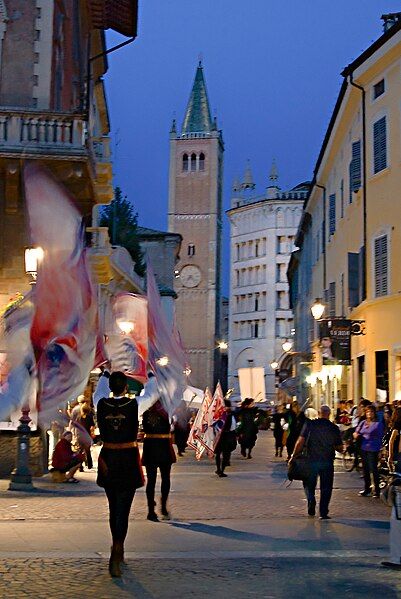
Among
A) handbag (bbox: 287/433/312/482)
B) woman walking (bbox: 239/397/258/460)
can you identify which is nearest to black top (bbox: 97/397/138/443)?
handbag (bbox: 287/433/312/482)

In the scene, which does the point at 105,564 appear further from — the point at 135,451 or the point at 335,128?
the point at 335,128

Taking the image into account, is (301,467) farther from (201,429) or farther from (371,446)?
(201,429)

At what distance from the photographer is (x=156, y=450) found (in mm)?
13797

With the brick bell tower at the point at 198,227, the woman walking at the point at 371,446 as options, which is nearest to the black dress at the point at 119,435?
the woman walking at the point at 371,446

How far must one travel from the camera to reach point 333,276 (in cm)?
3816

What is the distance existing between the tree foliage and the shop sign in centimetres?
3371

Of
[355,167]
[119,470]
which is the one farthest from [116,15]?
[119,470]

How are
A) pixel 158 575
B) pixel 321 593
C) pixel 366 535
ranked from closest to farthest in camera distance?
pixel 321 593
pixel 158 575
pixel 366 535

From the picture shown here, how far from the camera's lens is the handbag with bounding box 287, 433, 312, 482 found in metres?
14.8

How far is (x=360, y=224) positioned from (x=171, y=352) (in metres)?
20.1

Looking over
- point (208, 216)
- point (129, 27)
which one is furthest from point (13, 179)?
point (208, 216)

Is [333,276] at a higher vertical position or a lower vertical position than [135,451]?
higher

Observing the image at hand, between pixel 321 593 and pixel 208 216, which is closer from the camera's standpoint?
pixel 321 593

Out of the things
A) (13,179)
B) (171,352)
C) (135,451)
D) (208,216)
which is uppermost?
(208,216)
